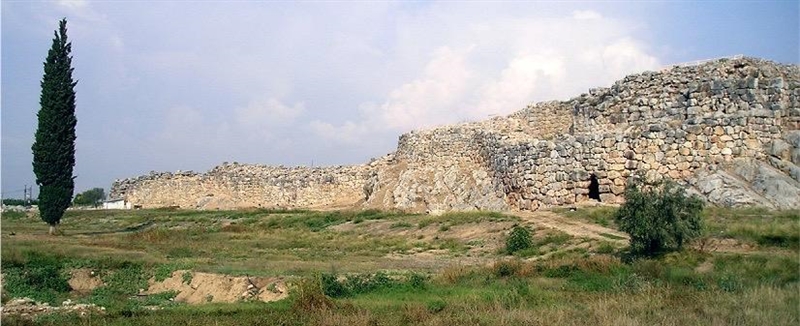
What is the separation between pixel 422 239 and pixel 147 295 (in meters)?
9.14

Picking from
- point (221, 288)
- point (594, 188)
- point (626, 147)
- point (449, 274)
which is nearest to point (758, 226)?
point (449, 274)

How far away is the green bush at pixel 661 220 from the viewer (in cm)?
1406

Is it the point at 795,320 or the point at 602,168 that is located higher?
the point at 602,168

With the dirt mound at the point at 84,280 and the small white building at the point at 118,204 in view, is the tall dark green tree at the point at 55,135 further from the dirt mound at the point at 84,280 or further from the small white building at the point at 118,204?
the small white building at the point at 118,204

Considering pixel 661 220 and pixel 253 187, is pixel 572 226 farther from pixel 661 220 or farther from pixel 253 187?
pixel 253 187

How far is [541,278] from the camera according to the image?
1320 centimetres

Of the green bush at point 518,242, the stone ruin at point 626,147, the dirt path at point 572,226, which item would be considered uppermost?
the stone ruin at point 626,147

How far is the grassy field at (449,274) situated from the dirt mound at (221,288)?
15.5 inches

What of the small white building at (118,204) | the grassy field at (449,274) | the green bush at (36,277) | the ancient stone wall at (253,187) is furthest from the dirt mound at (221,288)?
the small white building at (118,204)

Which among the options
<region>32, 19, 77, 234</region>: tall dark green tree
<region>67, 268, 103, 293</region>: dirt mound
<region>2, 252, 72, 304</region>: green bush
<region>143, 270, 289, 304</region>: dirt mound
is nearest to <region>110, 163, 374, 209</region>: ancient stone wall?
<region>32, 19, 77, 234</region>: tall dark green tree

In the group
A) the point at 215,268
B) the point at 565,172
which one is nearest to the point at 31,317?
the point at 215,268

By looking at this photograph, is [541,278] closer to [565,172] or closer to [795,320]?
[795,320]

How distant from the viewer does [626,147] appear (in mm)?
24266

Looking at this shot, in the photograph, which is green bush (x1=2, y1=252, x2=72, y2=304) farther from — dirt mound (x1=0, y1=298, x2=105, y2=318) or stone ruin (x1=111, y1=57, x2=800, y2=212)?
stone ruin (x1=111, y1=57, x2=800, y2=212)
